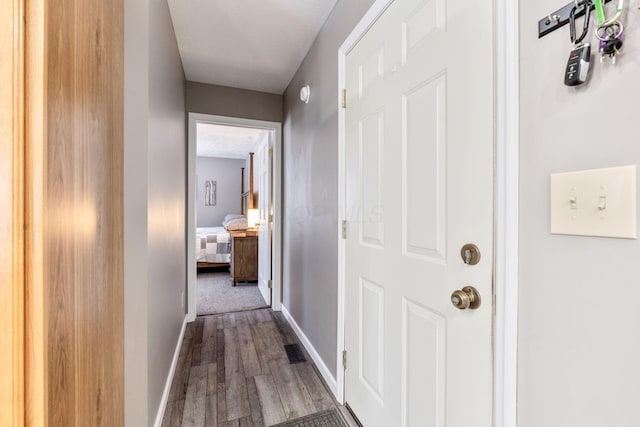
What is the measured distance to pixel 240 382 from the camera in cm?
184

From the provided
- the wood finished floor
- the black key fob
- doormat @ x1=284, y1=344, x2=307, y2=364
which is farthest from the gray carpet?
the black key fob

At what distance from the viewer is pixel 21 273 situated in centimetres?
53

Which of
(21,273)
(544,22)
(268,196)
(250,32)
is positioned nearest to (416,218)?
(544,22)

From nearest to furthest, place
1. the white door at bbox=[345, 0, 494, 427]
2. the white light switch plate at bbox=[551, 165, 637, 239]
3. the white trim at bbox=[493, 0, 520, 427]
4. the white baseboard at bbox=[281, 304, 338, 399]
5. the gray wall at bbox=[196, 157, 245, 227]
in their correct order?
the white light switch plate at bbox=[551, 165, 637, 239], the white trim at bbox=[493, 0, 520, 427], the white door at bbox=[345, 0, 494, 427], the white baseboard at bbox=[281, 304, 338, 399], the gray wall at bbox=[196, 157, 245, 227]

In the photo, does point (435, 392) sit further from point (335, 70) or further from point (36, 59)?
point (335, 70)

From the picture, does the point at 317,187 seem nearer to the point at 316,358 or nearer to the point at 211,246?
the point at 316,358

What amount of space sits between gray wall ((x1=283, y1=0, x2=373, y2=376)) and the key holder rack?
38.7 inches

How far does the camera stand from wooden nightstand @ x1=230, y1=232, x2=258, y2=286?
416 cm

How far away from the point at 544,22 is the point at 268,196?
9.70 ft

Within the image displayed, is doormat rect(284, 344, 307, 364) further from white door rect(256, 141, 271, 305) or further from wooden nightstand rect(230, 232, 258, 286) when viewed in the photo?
wooden nightstand rect(230, 232, 258, 286)

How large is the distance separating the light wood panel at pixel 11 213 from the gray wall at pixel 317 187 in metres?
1.38

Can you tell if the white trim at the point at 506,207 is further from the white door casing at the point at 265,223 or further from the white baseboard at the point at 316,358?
the white door casing at the point at 265,223

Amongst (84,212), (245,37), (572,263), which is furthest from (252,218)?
(572,263)

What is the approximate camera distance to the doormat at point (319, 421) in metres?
1.48
